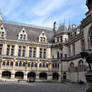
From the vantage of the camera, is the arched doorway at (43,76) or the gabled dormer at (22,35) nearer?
the arched doorway at (43,76)

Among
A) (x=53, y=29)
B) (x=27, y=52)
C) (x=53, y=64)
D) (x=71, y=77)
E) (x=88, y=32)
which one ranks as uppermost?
(x=53, y=29)

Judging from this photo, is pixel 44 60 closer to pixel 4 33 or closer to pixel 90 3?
pixel 4 33

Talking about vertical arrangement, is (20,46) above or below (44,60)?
above

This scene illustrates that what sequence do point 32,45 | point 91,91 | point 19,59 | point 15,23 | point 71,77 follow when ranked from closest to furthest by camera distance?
point 91,91 < point 71,77 < point 19,59 < point 32,45 < point 15,23

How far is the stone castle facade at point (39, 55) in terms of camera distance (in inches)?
1373

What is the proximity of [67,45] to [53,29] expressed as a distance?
12.7 meters

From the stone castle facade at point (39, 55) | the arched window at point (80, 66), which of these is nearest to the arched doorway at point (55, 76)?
the stone castle facade at point (39, 55)

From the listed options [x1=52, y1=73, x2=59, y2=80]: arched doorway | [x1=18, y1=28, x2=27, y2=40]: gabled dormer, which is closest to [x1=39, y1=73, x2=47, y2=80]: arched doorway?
[x1=52, y1=73, x2=59, y2=80]: arched doorway

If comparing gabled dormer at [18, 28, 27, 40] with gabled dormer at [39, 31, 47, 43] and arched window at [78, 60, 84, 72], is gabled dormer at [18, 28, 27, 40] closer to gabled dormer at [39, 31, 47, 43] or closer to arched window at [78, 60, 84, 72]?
gabled dormer at [39, 31, 47, 43]

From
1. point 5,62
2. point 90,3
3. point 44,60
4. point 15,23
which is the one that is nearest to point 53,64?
point 44,60

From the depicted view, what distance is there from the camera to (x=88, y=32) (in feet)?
81.5

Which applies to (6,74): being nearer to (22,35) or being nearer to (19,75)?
(19,75)

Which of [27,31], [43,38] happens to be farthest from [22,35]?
[43,38]

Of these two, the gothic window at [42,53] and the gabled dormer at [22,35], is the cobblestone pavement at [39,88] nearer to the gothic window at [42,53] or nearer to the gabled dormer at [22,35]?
the gothic window at [42,53]
